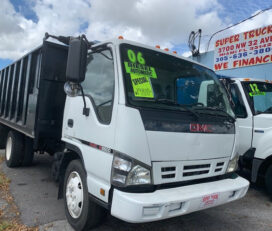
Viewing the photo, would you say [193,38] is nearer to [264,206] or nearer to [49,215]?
[264,206]

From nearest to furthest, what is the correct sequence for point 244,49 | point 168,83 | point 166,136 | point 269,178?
point 166,136, point 168,83, point 269,178, point 244,49

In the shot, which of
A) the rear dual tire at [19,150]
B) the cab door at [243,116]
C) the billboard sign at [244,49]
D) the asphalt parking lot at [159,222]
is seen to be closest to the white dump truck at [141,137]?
the asphalt parking lot at [159,222]

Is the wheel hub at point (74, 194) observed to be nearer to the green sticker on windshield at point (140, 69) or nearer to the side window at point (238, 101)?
the green sticker on windshield at point (140, 69)

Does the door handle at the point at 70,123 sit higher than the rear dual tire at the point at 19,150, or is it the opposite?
the door handle at the point at 70,123

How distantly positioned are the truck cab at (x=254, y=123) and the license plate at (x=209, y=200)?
6.62 feet

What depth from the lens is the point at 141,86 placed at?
8.83ft

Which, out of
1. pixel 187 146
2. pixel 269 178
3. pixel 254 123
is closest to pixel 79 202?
pixel 187 146

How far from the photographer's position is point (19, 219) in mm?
3357

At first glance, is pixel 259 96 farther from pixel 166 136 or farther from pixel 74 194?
pixel 74 194

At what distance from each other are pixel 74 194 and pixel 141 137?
128 centimetres

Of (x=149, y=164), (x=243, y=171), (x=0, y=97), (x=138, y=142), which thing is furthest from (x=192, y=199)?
(x=0, y=97)

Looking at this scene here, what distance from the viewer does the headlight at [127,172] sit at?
236cm

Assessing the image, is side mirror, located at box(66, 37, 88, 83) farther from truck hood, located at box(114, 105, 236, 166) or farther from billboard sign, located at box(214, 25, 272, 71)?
billboard sign, located at box(214, 25, 272, 71)

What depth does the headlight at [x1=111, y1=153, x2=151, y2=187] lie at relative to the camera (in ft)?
7.75
